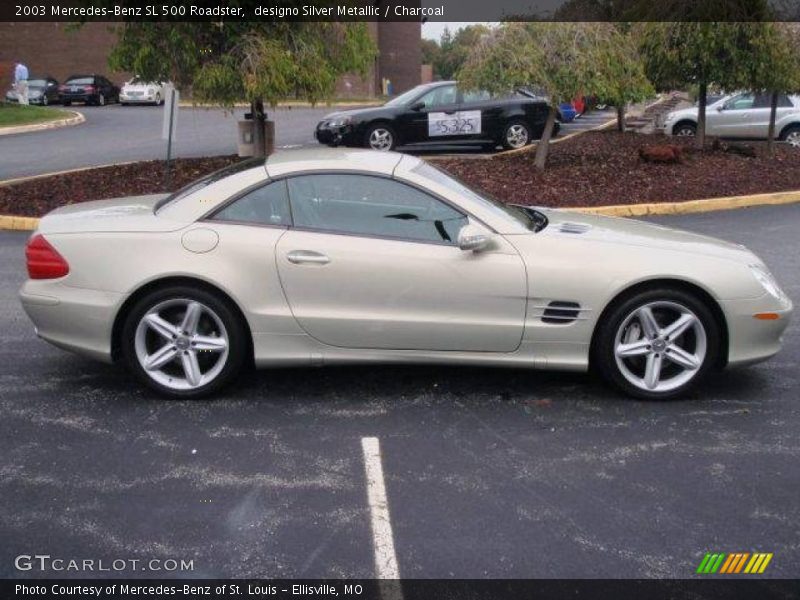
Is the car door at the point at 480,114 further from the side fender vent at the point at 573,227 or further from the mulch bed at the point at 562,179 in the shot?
the side fender vent at the point at 573,227

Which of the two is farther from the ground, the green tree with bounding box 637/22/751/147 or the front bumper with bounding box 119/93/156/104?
the green tree with bounding box 637/22/751/147

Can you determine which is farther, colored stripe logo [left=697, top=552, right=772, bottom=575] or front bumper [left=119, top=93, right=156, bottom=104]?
front bumper [left=119, top=93, right=156, bottom=104]

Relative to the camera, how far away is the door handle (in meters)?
4.97

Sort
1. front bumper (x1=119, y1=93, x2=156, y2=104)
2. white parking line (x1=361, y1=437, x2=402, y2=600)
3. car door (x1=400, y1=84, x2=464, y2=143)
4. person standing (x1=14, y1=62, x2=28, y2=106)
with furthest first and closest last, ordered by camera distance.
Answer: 1. front bumper (x1=119, y1=93, x2=156, y2=104)
2. person standing (x1=14, y1=62, x2=28, y2=106)
3. car door (x1=400, y1=84, x2=464, y2=143)
4. white parking line (x1=361, y1=437, x2=402, y2=600)

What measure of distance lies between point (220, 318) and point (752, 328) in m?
2.97

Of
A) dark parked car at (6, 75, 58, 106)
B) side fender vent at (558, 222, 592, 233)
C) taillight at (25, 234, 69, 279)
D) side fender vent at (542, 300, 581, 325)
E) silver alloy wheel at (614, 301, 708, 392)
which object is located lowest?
silver alloy wheel at (614, 301, 708, 392)

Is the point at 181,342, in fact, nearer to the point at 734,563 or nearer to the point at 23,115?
the point at 734,563

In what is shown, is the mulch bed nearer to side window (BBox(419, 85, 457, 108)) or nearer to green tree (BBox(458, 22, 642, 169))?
green tree (BBox(458, 22, 642, 169))

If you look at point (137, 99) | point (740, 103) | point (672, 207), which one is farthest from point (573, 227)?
point (137, 99)

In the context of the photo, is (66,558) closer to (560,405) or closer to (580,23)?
(560,405)

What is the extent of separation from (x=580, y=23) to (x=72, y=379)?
9410mm

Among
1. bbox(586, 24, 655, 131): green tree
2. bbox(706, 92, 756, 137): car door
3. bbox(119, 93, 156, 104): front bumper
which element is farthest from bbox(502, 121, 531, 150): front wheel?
bbox(119, 93, 156, 104): front bumper
